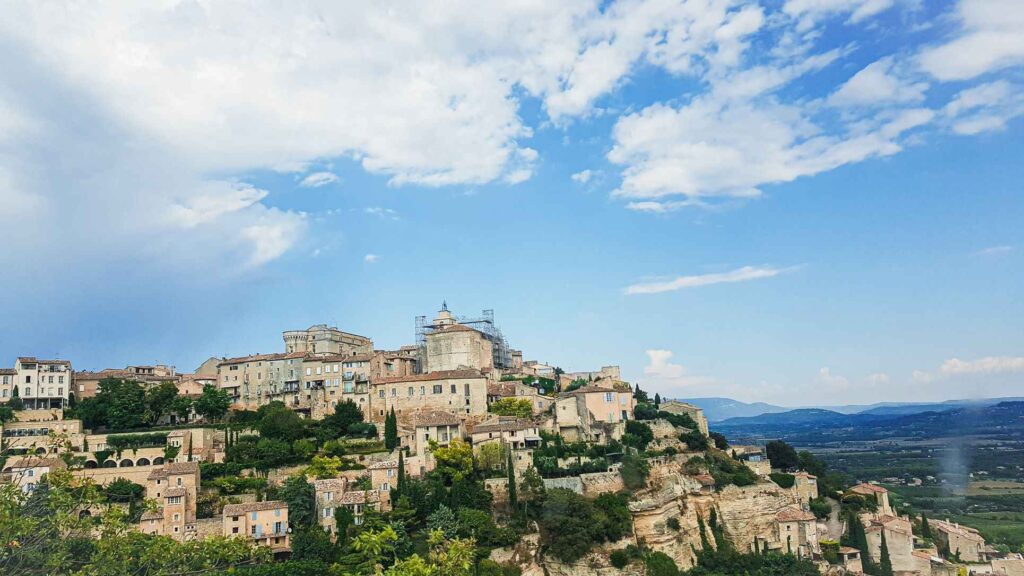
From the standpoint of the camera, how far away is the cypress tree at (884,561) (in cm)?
4681

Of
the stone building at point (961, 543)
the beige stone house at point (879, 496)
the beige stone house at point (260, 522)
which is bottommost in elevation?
the stone building at point (961, 543)

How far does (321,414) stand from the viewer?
58719 millimetres

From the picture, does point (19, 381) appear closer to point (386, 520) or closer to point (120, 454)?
point (120, 454)

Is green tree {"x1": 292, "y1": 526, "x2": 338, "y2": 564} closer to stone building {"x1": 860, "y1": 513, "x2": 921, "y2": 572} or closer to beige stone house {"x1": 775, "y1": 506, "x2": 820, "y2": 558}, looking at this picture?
beige stone house {"x1": 775, "y1": 506, "x2": 820, "y2": 558}

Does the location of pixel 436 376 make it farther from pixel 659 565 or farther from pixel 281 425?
pixel 659 565

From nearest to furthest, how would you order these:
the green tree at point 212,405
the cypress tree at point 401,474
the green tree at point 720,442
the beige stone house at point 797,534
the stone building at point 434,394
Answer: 1. the cypress tree at point 401,474
2. the beige stone house at point 797,534
3. the green tree at point 212,405
4. the stone building at point 434,394
5. the green tree at point 720,442

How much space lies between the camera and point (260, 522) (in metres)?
41.7

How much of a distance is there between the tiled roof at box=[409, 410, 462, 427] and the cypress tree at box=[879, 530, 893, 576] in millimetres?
29029

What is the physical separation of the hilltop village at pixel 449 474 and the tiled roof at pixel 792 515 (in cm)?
15

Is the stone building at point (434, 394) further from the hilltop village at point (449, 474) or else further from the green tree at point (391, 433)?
the green tree at point (391, 433)

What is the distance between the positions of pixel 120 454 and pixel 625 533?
33.5 metres

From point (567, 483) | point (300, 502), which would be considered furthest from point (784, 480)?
point (300, 502)

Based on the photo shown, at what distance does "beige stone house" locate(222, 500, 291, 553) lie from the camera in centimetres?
4125

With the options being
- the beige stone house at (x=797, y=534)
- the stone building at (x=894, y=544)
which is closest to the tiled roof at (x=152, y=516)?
the beige stone house at (x=797, y=534)
